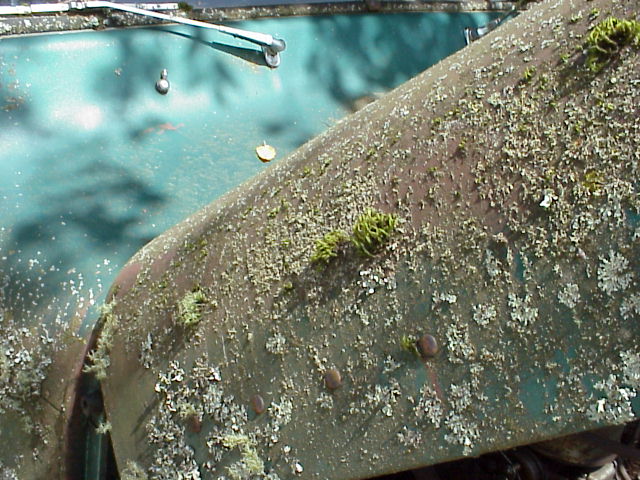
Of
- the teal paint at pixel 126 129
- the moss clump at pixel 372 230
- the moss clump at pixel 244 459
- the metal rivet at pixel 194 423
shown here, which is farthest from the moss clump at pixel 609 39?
the teal paint at pixel 126 129

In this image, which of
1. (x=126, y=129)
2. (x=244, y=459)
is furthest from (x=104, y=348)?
(x=126, y=129)

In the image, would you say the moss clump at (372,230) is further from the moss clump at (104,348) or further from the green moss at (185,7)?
the green moss at (185,7)

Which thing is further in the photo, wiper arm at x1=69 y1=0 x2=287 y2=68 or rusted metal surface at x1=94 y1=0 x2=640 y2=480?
wiper arm at x1=69 y1=0 x2=287 y2=68

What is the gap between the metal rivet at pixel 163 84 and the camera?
281cm

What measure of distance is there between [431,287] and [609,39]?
543 millimetres

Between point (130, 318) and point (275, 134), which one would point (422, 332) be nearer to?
point (130, 318)

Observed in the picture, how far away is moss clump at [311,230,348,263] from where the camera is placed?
5.08 feet

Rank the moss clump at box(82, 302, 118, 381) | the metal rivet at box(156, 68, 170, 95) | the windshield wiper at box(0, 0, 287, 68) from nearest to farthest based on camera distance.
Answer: the moss clump at box(82, 302, 118, 381)
the windshield wiper at box(0, 0, 287, 68)
the metal rivet at box(156, 68, 170, 95)

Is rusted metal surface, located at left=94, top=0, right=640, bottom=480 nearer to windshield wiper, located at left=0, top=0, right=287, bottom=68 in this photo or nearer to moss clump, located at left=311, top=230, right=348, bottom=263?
moss clump, located at left=311, top=230, right=348, bottom=263

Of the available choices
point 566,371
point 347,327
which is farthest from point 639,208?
point 347,327

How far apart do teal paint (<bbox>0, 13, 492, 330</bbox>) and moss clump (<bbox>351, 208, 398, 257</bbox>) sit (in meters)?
1.26

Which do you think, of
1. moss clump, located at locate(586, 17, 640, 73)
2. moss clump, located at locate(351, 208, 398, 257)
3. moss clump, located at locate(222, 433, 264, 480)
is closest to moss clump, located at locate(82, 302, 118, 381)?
moss clump, located at locate(222, 433, 264, 480)

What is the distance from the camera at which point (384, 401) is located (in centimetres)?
148

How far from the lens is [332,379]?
154 cm
